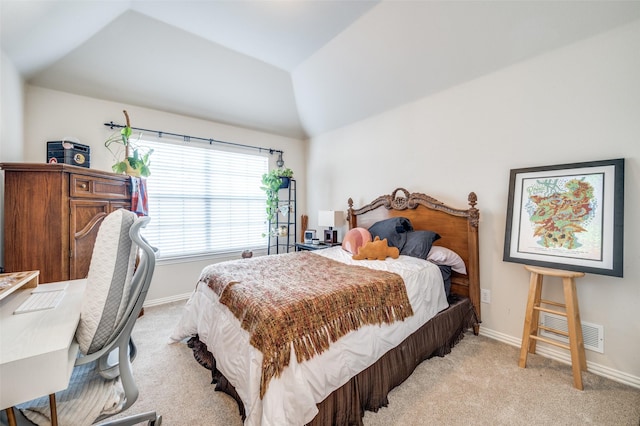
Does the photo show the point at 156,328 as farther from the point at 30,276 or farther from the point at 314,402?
the point at 314,402

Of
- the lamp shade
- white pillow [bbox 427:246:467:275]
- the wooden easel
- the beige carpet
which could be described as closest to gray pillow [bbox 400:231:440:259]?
white pillow [bbox 427:246:467:275]

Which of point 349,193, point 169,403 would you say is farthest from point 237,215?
point 169,403

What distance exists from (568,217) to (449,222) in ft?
3.03

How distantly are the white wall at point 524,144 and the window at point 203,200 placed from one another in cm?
200

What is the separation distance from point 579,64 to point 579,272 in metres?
1.61

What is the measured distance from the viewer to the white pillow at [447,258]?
8.20ft

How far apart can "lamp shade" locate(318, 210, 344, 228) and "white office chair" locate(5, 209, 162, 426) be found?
8.94ft

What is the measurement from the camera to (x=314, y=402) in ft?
4.29

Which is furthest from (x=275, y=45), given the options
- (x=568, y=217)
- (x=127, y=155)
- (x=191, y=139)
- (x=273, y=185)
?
(x=568, y=217)

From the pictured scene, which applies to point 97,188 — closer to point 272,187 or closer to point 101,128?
point 101,128

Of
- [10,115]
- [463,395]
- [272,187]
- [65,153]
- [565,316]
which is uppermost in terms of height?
[10,115]

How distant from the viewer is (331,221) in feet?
12.1

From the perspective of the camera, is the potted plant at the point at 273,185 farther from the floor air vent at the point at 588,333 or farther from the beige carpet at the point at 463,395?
the floor air vent at the point at 588,333

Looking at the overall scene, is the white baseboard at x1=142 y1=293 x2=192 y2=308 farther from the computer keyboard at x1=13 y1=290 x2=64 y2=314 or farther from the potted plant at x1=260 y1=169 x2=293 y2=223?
the computer keyboard at x1=13 y1=290 x2=64 y2=314
